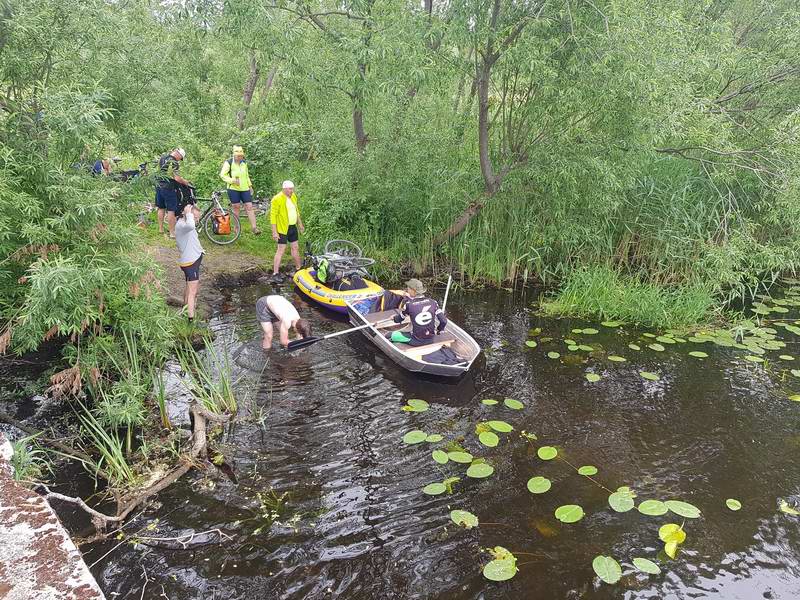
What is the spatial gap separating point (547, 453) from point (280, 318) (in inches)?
152

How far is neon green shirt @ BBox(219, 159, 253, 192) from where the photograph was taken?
10109 millimetres

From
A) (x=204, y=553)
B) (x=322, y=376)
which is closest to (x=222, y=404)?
(x=322, y=376)

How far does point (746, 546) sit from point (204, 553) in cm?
444

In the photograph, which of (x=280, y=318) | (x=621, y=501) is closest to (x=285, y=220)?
(x=280, y=318)

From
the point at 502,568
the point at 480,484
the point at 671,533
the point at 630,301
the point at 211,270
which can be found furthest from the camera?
the point at 211,270

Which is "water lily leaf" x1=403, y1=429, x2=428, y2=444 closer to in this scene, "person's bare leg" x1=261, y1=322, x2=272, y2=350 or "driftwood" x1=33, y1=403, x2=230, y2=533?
"driftwood" x1=33, y1=403, x2=230, y2=533

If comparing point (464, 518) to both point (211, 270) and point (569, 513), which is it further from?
point (211, 270)

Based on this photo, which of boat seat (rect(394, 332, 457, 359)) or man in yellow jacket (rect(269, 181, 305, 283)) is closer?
boat seat (rect(394, 332, 457, 359))

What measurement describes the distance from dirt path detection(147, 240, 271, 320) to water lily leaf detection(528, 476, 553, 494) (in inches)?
218

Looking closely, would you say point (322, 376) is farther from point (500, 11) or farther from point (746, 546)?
point (500, 11)

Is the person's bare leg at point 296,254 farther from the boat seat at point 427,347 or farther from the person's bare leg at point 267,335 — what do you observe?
the boat seat at point 427,347

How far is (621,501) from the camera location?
15.6ft

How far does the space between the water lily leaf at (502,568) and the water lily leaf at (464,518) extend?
1.29 feet

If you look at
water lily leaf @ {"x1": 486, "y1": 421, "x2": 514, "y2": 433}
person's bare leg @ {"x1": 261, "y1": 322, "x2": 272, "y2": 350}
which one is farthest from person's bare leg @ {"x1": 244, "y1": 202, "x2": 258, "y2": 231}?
water lily leaf @ {"x1": 486, "y1": 421, "x2": 514, "y2": 433}
